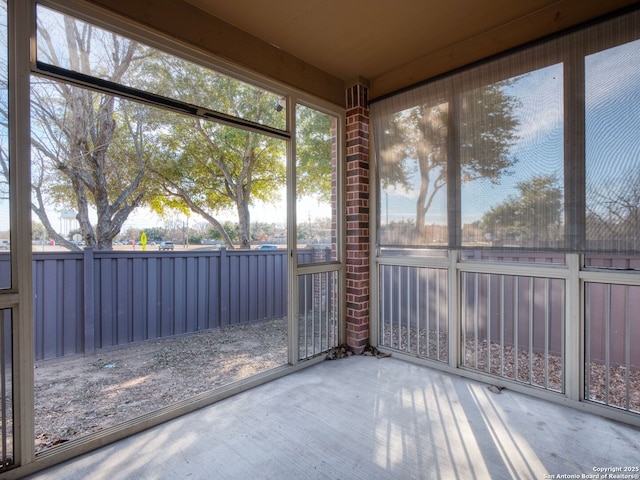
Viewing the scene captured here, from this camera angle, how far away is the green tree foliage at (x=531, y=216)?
214 cm

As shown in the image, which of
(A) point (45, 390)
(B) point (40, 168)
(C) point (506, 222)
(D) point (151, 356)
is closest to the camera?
(C) point (506, 222)

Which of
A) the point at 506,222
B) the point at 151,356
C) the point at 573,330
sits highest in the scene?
the point at 506,222

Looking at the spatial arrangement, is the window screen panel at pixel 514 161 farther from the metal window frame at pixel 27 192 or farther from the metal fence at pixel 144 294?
the metal window frame at pixel 27 192

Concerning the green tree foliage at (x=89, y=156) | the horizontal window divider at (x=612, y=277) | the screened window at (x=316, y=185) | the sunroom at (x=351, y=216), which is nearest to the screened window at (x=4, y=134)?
the sunroom at (x=351, y=216)

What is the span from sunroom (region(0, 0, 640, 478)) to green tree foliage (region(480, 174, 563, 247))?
0.05ft

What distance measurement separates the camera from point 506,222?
2.34 meters

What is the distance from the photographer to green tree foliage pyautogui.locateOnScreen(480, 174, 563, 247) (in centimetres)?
214

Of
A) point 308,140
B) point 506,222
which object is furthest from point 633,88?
point 308,140

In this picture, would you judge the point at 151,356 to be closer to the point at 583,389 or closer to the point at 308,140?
the point at 308,140

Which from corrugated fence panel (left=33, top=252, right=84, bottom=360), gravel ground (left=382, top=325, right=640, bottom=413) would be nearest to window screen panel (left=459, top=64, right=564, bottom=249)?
gravel ground (left=382, top=325, right=640, bottom=413)

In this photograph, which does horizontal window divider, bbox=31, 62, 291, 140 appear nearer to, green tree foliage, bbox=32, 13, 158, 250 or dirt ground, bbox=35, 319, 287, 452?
green tree foliage, bbox=32, 13, 158, 250

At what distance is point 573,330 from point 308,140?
2506 millimetres

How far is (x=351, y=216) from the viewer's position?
3.26m

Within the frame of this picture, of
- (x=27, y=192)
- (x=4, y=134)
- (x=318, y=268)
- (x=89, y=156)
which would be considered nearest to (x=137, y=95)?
(x=4, y=134)
